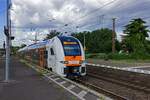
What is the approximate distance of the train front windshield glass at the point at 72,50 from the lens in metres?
25.2

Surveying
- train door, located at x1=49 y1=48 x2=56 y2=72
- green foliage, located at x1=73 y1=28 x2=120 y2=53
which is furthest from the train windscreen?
green foliage, located at x1=73 y1=28 x2=120 y2=53

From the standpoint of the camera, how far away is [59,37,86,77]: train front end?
81.0 feet

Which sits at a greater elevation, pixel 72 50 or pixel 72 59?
pixel 72 50

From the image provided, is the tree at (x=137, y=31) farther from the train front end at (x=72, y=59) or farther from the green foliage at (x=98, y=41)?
the train front end at (x=72, y=59)

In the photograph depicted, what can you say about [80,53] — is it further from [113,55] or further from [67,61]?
[113,55]

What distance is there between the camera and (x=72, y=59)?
81.9 ft

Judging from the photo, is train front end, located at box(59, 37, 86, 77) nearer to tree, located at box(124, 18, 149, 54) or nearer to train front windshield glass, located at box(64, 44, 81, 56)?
train front windshield glass, located at box(64, 44, 81, 56)

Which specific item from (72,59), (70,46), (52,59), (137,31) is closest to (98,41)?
(137,31)

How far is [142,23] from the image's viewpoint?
304 feet

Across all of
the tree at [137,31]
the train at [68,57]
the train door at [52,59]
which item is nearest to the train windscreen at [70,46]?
the train at [68,57]

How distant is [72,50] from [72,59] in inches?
30.9

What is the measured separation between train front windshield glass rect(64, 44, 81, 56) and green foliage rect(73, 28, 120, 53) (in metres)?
89.6

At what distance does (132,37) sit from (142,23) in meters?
7.66

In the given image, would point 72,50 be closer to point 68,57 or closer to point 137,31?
point 68,57
